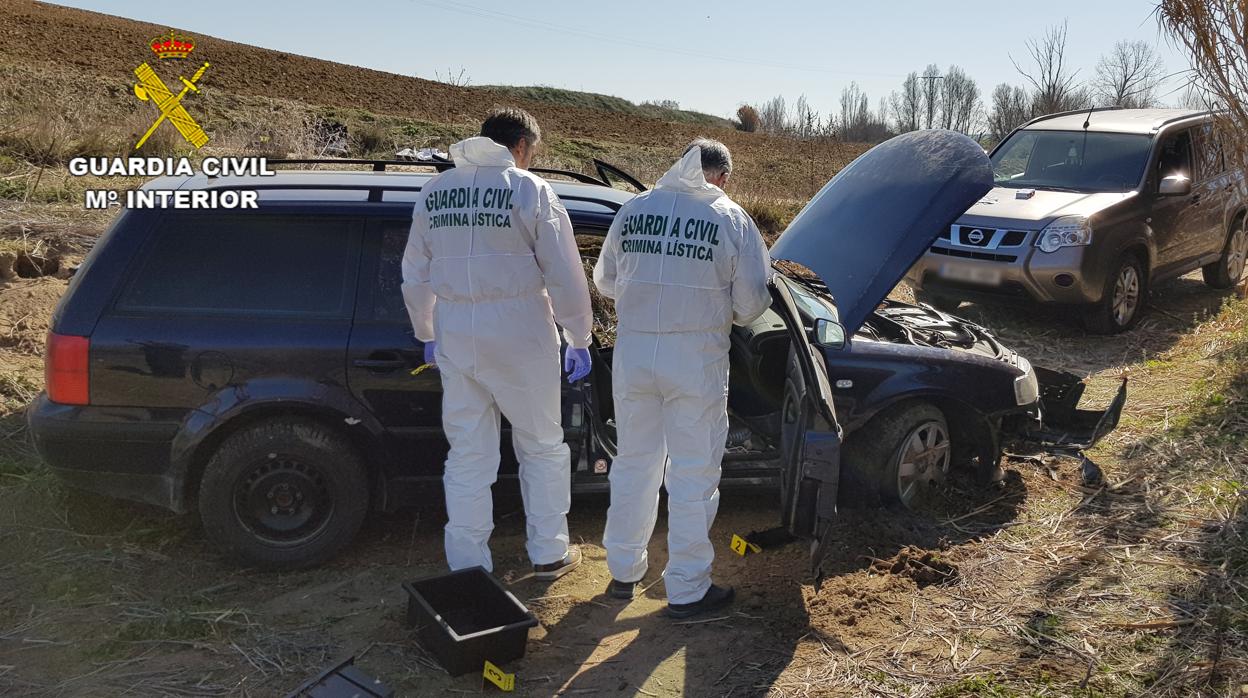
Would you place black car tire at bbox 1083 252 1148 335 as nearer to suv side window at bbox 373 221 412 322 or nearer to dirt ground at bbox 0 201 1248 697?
dirt ground at bbox 0 201 1248 697

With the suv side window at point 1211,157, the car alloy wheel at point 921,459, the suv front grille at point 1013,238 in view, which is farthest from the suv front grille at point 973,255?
the car alloy wheel at point 921,459

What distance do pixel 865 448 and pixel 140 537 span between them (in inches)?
138

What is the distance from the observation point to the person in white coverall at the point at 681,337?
3971 millimetres

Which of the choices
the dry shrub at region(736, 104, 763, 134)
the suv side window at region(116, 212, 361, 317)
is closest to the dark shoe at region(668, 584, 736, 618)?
the suv side window at region(116, 212, 361, 317)

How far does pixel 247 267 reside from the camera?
4.47 meters

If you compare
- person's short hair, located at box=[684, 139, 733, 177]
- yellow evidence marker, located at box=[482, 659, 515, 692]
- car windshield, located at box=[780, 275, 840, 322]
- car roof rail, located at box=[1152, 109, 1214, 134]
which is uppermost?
car roof rail, located at box=[1152, 109, 1214, 134]

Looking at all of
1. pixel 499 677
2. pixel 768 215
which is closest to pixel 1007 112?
pixel 768 215

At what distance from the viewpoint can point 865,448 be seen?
4.96 meters

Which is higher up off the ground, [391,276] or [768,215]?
[768,215]

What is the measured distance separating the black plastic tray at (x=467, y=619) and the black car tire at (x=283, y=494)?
684 millimetres

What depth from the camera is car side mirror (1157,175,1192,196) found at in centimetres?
898

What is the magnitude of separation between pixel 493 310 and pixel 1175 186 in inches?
292

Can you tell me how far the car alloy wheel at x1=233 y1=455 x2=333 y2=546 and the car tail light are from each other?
29.8 inches

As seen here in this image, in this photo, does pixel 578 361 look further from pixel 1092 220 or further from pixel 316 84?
pixel 316 84
